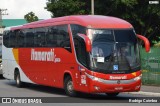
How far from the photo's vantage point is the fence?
26472mm

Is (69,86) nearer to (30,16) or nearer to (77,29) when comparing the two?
(77,29)

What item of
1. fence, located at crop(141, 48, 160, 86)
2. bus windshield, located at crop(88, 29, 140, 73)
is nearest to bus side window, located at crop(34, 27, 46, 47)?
bus windshield, located at crop(88, 29, 140, 73)

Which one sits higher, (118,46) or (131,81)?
(118,46)

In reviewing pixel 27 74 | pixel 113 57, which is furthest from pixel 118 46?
pixel 27 74

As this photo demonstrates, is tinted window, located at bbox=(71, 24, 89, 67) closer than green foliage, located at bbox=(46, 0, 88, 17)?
Yes

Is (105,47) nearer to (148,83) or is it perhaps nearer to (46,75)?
(46,75)

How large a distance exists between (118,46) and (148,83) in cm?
891

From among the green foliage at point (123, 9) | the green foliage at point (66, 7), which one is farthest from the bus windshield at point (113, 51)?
the green foliage at point (66, 7)

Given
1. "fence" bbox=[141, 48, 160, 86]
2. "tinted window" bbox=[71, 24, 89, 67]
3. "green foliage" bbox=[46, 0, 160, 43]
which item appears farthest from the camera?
"green foliage" bbox=[46, 0, 160, 43]

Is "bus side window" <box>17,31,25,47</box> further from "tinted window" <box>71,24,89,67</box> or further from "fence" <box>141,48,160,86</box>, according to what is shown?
"fence" <box>141,48,160,86</box>

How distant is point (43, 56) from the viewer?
75.4 ft

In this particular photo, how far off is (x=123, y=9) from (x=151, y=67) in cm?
2321

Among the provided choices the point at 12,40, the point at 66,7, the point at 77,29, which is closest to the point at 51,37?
the point at 77,29

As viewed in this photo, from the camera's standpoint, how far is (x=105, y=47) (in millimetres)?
18766
